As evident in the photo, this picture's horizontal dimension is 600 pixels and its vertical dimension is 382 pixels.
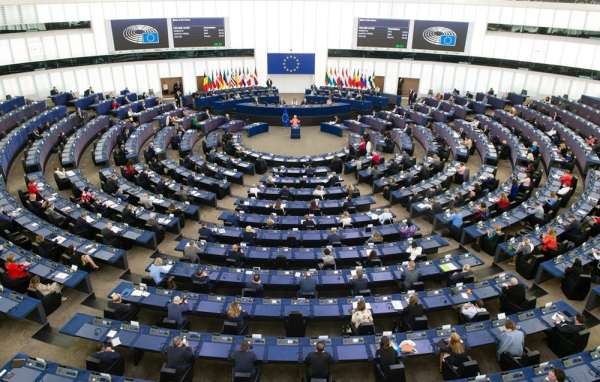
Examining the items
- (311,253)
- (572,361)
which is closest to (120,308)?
(311,253)

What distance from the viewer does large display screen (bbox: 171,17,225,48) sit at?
125ft

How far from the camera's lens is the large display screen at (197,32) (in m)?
38.2

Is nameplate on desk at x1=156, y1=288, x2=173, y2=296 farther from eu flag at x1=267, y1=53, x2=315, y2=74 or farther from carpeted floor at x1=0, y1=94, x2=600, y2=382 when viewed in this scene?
eu flag at x1=267, y1=53, x2=315, y2=74

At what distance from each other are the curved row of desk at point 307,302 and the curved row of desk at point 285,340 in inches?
40.4

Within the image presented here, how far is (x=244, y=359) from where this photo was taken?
10.4m

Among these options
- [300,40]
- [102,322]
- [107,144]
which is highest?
[300,40]

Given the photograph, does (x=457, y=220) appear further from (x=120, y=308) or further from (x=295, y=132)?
(x=295, y=132)

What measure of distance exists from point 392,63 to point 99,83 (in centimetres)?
2648

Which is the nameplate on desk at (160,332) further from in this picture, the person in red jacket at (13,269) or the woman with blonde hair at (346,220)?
the woman with blonde hair at (346,220)

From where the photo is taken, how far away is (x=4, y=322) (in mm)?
13203

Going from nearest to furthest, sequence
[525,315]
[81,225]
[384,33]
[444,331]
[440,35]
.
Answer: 1. [444,331]
2. [525,315]
3. [81,225]
4. [440,35]
5. [384,33]

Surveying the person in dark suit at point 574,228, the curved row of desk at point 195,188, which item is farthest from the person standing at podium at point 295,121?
the person in dark suit at point 574,228

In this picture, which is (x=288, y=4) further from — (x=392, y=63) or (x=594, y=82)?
(x=594, y=82)

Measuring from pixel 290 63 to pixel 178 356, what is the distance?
Answer: 116 feet
